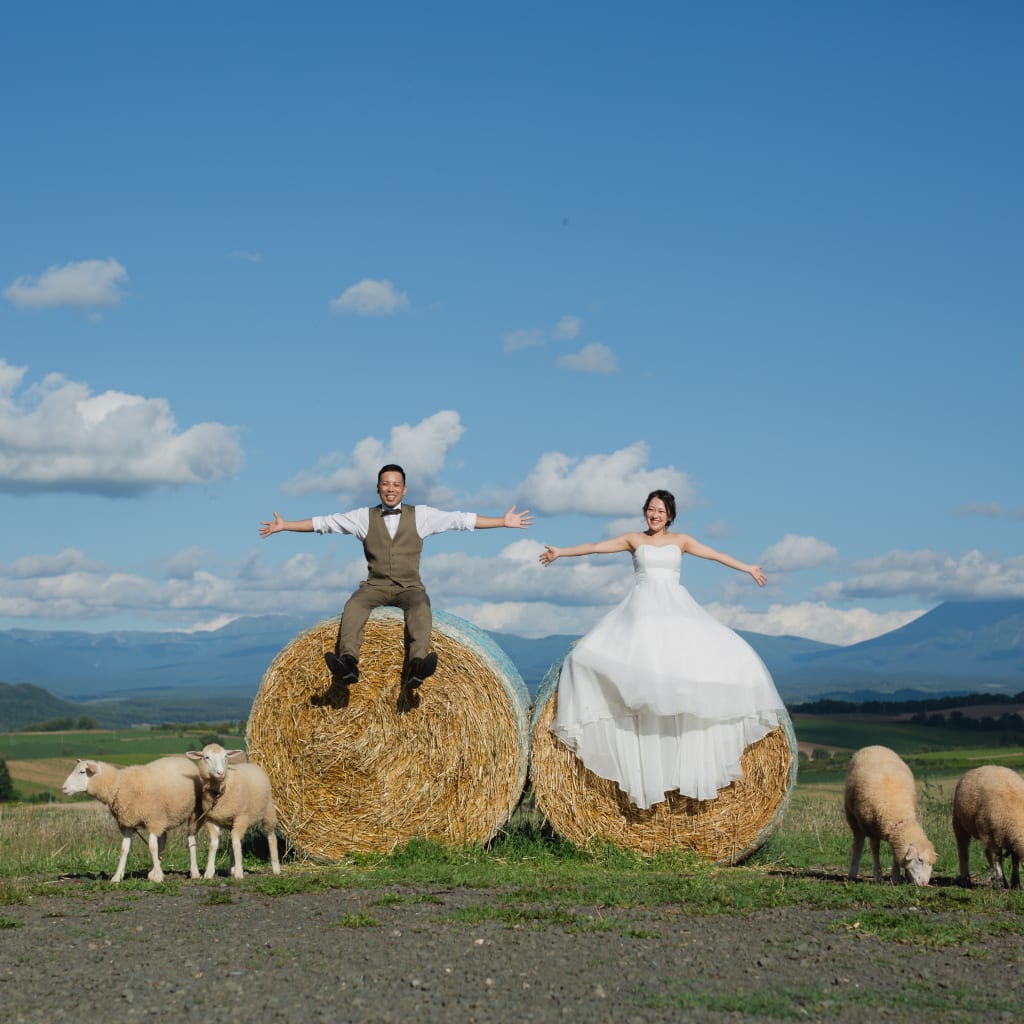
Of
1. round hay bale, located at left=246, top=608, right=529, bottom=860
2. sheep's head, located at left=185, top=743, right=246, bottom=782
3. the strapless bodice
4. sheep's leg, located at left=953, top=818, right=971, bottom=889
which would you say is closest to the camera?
sheep's leg, located at left=953, top=818, right=971, bottom=889

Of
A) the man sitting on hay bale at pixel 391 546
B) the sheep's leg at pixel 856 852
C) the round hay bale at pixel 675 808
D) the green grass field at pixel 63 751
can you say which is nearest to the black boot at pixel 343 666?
the man sitting on hay bale at pixel 391 546

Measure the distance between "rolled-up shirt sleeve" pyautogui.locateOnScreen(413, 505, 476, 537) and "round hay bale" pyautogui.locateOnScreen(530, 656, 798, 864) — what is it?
2124 mm

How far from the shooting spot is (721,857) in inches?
485

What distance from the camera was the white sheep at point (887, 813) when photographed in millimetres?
10789

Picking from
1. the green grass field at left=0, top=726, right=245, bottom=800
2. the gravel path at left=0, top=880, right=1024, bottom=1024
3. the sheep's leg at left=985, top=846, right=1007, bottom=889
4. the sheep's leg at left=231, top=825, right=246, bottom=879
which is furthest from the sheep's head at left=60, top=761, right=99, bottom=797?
the green grass field at left=0, top=726, right=245, bottom=800

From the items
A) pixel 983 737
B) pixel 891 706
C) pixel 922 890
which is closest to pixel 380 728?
pixel 922 890

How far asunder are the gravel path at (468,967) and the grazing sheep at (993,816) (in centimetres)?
238

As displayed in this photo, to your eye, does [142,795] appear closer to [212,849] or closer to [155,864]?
[155,864]

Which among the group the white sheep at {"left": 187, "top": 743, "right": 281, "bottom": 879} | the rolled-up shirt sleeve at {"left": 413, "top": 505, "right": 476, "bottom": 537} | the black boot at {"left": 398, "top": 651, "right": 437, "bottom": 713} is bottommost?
the white sheep at {"left": 187, "top": 743, "right": 281, "bottom": 879}

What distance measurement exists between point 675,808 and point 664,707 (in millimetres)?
1064

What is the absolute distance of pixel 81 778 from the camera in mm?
11609

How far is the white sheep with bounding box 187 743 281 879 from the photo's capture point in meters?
11.5

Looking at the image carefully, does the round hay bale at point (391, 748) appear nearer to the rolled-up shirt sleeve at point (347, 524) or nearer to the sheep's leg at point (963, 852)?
the rolled-up shirt sleeve at point (347, 524)

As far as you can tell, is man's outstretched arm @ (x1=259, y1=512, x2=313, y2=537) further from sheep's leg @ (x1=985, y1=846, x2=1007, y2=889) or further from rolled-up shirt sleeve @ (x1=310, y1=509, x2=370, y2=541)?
sheep's leg @ (x1=985, y1=846, x2=1007, y2=889)
